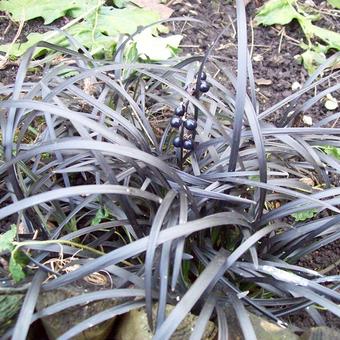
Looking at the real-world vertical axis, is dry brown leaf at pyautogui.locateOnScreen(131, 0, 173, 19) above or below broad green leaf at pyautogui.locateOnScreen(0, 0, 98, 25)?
below

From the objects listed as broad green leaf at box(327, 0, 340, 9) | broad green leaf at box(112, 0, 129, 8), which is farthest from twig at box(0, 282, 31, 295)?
broad green leaf at box(327, 0, 340, 9)

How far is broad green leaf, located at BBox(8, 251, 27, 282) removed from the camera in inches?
58.4

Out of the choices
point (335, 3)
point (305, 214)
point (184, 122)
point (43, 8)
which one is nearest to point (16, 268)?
point (184, 122)

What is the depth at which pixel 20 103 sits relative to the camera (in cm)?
155

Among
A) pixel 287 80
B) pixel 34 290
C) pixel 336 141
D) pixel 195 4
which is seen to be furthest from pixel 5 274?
pixel 195 4

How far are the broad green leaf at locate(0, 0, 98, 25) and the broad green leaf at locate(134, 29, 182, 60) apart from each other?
373mm

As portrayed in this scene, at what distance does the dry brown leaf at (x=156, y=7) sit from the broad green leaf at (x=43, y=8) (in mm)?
210

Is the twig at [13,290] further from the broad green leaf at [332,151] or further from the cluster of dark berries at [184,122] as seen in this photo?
the broad green leaf at [332,151]

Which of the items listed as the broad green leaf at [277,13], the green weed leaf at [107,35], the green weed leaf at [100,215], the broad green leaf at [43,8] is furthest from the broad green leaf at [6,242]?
the broad green leaf at [277,13]

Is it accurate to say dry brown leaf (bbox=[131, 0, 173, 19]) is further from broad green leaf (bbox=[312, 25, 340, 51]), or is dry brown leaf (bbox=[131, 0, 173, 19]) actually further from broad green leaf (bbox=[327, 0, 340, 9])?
broad green leaf (bbox=[327, 0, 340, 9])

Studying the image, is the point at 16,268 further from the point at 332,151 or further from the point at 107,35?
the point at 107,35

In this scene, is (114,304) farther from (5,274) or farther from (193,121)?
(193,121)

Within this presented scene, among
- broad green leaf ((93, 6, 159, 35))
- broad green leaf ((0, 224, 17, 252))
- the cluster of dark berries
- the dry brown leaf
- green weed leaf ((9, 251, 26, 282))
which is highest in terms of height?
the cluster of dark berries

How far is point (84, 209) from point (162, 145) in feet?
1.04
